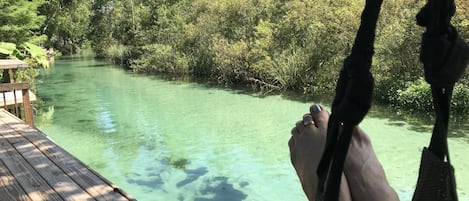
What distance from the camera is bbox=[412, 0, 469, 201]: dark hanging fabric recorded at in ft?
1.67

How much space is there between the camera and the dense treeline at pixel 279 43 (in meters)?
8.04

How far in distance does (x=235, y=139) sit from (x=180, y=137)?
87cm

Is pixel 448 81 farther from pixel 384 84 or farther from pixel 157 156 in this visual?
pixel 384 84

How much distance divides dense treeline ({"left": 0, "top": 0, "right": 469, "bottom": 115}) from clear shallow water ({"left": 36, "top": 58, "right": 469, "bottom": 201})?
862 mm

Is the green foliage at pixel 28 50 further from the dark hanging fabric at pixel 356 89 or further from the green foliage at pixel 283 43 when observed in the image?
the dark hanging fabric at pixel 356 89

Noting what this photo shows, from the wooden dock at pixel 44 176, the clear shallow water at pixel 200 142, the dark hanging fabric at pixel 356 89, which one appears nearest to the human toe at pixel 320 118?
the dark hanging fabric at pixel 356 89

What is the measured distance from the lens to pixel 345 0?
9.48 meters

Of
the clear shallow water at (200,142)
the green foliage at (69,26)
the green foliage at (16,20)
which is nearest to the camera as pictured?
the clear shallow water at (200,142)

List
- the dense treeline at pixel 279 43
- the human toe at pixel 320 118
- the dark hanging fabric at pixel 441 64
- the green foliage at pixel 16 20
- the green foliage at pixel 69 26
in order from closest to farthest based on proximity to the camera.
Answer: the dark hanging fabric at pixel 441 64 → the human toe at pixel 320 118 → the dense treeline at pixel 279 43 → the green foliage at pixel 16 20 → the green foliage at pixel 69 26

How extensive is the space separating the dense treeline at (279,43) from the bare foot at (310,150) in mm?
5998

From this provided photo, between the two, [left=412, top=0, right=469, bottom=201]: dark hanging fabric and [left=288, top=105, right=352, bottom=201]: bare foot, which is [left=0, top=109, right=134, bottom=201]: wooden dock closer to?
[left=288, top=105, right=352, bottom=201]: bare foot

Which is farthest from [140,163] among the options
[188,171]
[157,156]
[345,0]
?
[345,0]

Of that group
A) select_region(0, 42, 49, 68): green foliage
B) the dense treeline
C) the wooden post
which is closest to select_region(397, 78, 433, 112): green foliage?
the dense treeline

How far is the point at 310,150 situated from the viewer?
4.48 ft
